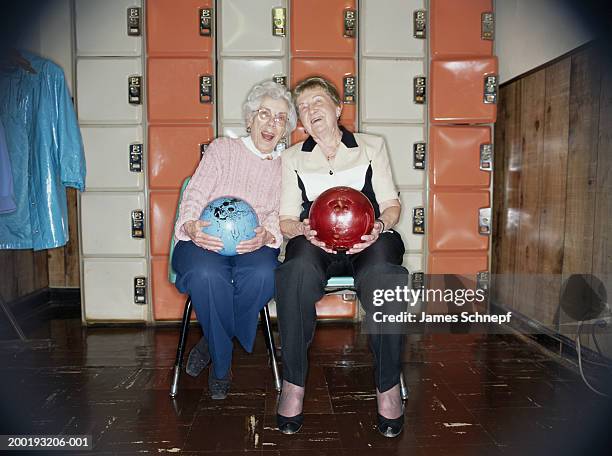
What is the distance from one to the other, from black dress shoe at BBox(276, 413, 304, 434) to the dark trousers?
394 mm

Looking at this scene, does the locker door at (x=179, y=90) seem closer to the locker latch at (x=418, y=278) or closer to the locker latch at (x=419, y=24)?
the locker latch at (x=419, y=24)

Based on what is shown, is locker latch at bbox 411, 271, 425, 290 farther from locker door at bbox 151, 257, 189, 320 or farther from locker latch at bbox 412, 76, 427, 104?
locker door at bbox 151, 257, 189, 320

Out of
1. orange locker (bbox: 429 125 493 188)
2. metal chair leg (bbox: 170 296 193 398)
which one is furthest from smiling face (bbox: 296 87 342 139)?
orange locker (bbox: 429 125 493 188)

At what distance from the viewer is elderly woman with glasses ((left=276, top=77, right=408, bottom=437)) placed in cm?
177

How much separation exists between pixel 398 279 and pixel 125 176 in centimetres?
219

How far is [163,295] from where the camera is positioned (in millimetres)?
3262

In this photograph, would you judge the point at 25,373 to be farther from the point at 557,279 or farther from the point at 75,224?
the point at 557,279

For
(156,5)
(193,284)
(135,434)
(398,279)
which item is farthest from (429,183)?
(135,434)

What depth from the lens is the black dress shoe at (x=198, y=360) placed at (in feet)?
7.69

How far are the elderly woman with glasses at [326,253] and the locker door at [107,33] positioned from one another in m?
1.59

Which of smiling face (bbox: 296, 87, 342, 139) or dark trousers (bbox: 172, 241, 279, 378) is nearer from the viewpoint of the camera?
dark trousers (bbox: 172, 241, 279, 378)

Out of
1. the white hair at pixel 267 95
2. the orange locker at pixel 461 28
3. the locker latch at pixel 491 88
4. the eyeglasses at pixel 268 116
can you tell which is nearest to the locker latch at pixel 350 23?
the orange locker at pixel 461 28

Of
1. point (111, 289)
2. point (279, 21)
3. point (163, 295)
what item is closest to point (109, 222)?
point (111, 289)

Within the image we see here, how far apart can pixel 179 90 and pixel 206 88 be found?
0.60 ft
